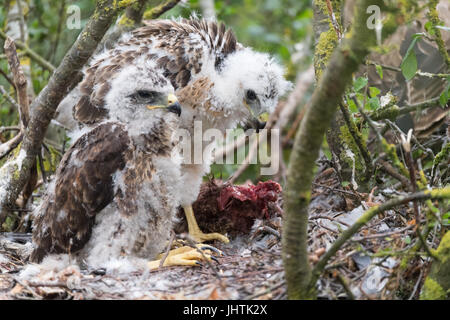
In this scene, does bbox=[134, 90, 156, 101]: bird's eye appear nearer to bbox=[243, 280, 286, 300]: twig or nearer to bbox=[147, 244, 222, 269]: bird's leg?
bbox=[147, 244, 222, 269]: bird's leg

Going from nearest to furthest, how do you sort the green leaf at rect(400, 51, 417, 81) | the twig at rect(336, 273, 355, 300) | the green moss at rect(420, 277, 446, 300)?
1. the twig at rect(336, 273, 355, 300)
2. the green moss at rect(420, 277, 446, 300)
3. the green leaf at rect(400, 51, 417, 81)

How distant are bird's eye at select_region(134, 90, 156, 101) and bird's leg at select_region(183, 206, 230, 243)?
44.0 inches

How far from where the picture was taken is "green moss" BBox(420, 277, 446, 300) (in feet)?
8.89

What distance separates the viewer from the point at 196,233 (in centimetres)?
455

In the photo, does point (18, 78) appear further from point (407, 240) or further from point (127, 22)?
point (407, 240)

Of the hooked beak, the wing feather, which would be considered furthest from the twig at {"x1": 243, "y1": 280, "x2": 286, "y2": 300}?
the hooked beak

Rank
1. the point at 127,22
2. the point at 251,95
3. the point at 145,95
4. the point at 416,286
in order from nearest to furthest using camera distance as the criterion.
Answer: the point at 416,286 < the point at 145,95 < the point at 251,95 < the point at 127,22

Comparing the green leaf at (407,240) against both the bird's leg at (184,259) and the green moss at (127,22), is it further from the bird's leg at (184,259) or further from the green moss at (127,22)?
the green moss at (127,22)

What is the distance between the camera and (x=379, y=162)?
4395mm

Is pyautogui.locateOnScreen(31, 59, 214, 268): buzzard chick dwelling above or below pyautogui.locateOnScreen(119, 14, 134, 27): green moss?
below

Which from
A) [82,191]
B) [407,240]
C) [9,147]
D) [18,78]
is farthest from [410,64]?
[9,147]

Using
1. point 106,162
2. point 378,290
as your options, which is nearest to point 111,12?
point 106,162

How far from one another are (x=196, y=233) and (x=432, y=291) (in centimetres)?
217
